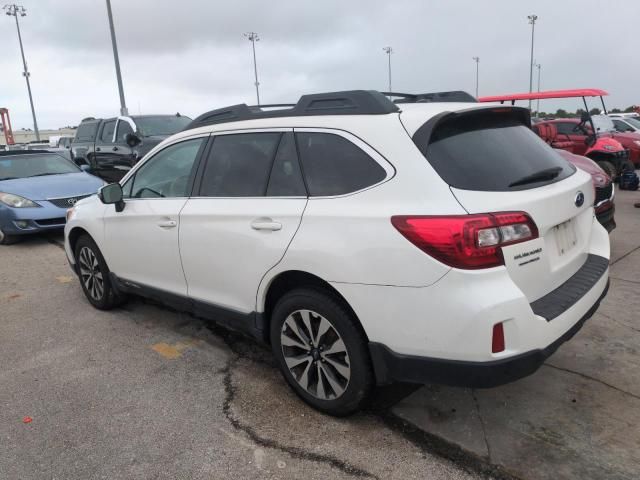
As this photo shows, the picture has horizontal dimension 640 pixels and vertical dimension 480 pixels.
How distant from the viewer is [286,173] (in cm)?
304

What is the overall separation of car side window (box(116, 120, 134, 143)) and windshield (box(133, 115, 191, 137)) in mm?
222

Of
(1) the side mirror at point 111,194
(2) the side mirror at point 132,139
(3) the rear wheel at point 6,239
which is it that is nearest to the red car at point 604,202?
(1) the side mirror at point 111,194

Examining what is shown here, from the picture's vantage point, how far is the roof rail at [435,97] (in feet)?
10.9

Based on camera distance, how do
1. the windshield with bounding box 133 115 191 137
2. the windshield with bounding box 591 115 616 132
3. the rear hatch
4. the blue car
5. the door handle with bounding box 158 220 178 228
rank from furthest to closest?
the windshield with bounding box 591 115 616 132, the windshield with bounding box 133 115 191 137, the blue car, the door handle with bounding box 158 220 178 228, the rear hatch

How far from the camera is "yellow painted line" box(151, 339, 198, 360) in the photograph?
3933mm

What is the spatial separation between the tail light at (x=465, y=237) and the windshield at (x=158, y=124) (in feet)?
33.4

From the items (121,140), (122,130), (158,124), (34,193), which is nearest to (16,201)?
(34,193)

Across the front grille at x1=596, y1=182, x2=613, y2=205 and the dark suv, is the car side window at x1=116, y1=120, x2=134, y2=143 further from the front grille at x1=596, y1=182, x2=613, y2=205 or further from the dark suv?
the front grille at x1=596, y1=182, x2=613, y2=205

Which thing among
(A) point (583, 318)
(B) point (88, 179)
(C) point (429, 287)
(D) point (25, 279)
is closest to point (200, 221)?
(C) point (429, 287)

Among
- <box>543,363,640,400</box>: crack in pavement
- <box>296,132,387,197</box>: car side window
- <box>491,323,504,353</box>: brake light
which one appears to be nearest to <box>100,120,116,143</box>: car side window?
<box>296,132,387,197</box>: car side window

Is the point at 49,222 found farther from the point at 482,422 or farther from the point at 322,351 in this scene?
the point at 482,422

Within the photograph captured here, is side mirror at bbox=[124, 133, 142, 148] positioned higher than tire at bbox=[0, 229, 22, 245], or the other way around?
side mirror at bbox=[124, 133, 142, 148]

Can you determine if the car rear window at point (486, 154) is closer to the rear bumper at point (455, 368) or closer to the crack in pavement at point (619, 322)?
the rear bumper at point (455, 368)

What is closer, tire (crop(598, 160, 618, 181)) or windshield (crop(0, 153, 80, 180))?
windshield (crop(0, 153, 80, 180))
